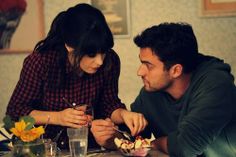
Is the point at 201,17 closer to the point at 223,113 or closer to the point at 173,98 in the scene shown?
the point at 173,98

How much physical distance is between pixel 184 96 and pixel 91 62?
0.48 metres

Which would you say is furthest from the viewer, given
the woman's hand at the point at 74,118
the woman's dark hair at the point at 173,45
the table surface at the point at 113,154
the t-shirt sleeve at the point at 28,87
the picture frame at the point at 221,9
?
the picture frame at the point at 221,9

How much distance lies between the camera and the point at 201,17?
3.34 meters

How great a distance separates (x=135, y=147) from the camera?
5.99 ft

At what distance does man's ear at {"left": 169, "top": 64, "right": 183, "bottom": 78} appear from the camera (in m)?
2.22

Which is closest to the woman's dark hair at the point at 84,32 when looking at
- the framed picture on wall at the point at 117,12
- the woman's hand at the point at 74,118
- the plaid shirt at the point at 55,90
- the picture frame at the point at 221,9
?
the plaid shirt at the point at 55,90

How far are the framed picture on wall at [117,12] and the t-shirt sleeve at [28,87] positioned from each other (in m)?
1.32

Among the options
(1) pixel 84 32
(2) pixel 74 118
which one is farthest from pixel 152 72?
(2) pixel 74 118

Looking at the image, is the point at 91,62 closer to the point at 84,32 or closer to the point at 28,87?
the point at 84,32

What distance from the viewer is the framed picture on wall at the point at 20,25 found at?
11.2ft

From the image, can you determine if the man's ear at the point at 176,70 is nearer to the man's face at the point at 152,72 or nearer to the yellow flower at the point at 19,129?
the man's face at the point at 152,72

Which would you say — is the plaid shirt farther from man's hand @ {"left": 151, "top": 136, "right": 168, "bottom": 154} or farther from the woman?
man's hand @ {"left": 151, "top": 136, "right": 168, "bottom": 154}

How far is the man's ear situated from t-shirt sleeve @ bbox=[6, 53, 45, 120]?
2.07 feet

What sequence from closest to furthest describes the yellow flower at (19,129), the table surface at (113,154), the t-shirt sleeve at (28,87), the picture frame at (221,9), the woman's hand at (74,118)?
the yellow flower at (19,129)
the woman's hand at (74,118)
the table surface at (113,154)
the t-shirt sleeve at (28,87)
the picture frame at (221,9)
